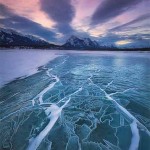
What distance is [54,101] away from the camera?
2471mm

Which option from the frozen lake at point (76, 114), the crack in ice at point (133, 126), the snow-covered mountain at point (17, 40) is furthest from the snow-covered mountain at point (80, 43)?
the crack in ice at point (133, 126)

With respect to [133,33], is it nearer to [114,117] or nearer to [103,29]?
[103,29]

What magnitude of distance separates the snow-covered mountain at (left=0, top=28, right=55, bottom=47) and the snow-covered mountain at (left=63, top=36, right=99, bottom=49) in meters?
0.34

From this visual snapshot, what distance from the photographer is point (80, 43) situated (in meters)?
2.81

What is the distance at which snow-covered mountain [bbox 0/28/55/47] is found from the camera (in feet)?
8.81

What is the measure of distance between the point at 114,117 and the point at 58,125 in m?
0.60

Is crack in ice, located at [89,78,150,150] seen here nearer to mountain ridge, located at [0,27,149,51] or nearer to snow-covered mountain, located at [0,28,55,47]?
mountain ridge, located at [0,27,149,51]

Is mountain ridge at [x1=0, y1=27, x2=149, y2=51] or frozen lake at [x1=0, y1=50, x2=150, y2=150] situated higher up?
mountain ridge at [x1=0, y1=27, x2=149, y2=51]

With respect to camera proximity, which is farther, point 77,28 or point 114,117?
point 77,28

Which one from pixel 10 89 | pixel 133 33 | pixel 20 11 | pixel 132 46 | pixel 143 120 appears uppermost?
pixel 20 11

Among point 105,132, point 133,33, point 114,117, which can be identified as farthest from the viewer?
point 133,33

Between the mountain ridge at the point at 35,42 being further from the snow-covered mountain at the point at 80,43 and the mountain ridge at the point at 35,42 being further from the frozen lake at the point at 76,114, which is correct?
the frozen lake at the point at 76,114

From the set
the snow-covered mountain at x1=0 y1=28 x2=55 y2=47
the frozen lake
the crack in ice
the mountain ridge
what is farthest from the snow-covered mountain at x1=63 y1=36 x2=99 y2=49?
the crack in ice

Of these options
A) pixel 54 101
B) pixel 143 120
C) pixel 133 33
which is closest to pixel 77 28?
pixel 133 33
